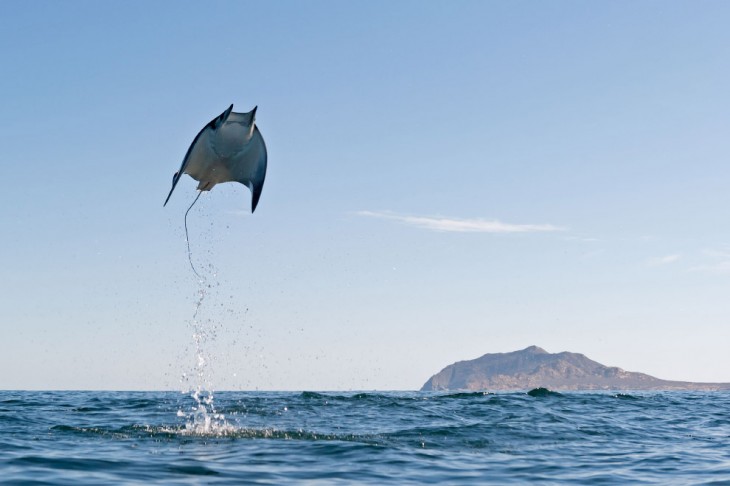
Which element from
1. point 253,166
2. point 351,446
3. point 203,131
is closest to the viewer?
point 351,446

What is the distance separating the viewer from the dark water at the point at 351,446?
42.4 ft

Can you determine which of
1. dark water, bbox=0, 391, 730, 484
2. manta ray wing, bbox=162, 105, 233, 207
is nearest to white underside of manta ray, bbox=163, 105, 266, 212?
manta ray wing, bbox=162, 105, 233, 207

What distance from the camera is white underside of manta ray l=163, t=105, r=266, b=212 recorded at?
1900 centimetres

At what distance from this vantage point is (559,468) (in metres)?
14.6

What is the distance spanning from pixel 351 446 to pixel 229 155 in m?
8.14

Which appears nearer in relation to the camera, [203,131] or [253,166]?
[203,131]

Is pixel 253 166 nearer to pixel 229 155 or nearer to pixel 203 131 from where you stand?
pixel 229 155

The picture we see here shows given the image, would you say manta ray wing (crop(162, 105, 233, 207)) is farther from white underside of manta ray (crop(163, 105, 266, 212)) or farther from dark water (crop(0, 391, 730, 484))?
dark water (crop(0, 391, 730, 484))

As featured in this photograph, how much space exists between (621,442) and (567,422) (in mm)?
4744

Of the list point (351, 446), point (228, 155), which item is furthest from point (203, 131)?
point (351, 446)

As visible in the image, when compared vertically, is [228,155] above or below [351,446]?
above

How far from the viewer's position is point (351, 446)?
1636 centimetres

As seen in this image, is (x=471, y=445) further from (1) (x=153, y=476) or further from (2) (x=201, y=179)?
(2) (x=201, y=179)

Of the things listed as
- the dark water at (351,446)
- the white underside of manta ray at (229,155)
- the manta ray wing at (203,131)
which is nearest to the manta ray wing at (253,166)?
the white underside of manta ray at (229,155)
